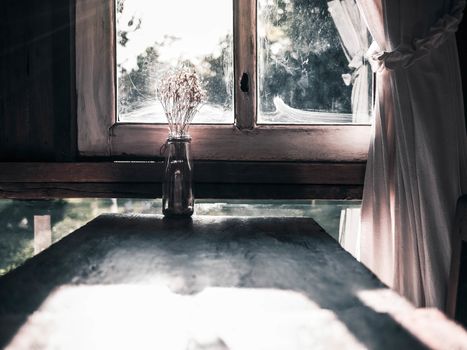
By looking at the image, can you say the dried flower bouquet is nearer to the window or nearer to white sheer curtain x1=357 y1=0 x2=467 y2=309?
the window

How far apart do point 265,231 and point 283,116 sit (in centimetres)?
85

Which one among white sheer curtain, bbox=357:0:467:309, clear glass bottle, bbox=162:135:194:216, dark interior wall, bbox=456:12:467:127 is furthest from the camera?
dark interior wall, bbox=456:12:467:127

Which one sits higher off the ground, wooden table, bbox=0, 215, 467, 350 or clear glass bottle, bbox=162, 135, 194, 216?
clear glass bottle, bbox=162, 135, 194, 216

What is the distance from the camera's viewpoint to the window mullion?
6.68 ft

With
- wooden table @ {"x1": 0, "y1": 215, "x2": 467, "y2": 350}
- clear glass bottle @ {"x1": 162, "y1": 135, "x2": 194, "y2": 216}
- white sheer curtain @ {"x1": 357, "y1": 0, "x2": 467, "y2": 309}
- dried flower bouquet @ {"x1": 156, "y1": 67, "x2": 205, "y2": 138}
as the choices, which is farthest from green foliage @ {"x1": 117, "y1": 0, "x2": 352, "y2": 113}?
wooden table @ {"x1": 0, "y1": 215, "x2": 467, "y2": 350}

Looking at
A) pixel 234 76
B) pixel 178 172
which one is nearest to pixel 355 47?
pixel 234 76

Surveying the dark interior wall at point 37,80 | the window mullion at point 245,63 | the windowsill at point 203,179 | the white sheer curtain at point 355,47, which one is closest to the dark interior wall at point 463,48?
the white sheer curtain at point 355,47

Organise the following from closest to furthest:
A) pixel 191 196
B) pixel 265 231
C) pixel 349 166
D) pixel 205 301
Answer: pixel 205 301 → pixel 265 231 → pixel 191 196 → pixel 349 166

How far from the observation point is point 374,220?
1.83 meters

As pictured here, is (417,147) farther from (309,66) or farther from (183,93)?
(183,93)

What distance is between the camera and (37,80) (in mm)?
2014

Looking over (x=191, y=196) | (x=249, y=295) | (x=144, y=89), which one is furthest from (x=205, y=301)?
(x=144, y=89)

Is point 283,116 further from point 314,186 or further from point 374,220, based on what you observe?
point 374,220

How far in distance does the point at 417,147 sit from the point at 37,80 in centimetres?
155
